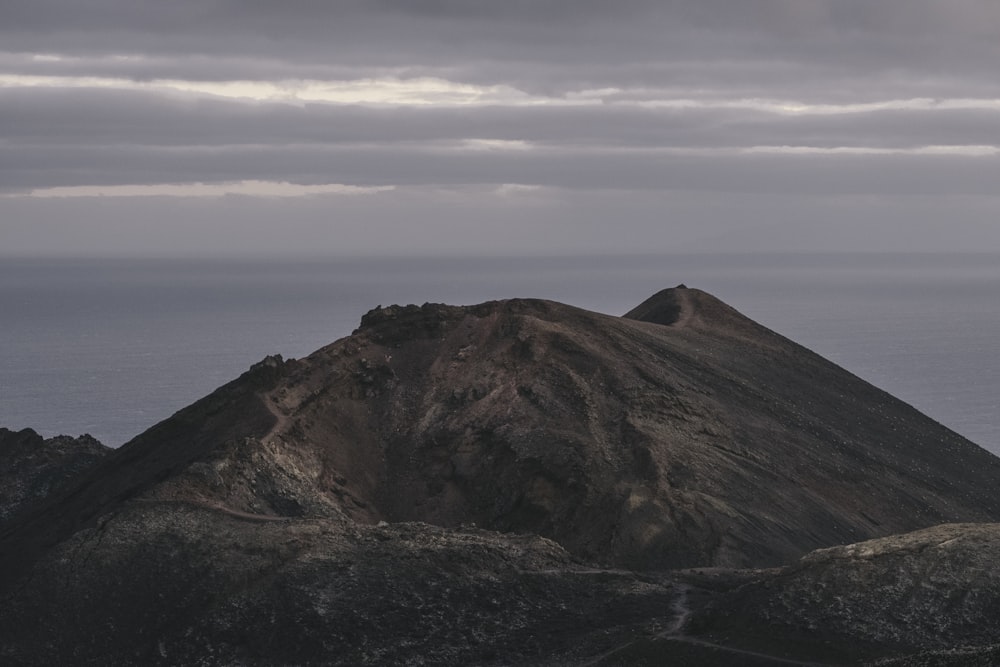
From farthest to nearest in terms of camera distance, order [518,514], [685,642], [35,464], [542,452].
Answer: [35,464]
[542,452]
[518,514]
[685,642]

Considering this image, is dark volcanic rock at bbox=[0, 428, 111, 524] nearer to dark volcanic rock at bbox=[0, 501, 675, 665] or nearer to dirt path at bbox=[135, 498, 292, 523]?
dirt path at bbox=[135, 498, 292, 523]

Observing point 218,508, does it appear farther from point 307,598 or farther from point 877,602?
point 877,602

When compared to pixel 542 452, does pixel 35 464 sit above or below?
below

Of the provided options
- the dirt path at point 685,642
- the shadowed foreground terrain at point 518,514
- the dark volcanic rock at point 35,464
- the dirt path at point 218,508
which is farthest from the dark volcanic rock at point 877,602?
the dark volcanic rock at point 35,464

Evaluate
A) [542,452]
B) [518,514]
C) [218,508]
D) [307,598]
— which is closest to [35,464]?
[218,508]

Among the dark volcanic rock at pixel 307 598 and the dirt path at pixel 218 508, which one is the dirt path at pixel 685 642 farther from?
the dirt path at pixel 218 508

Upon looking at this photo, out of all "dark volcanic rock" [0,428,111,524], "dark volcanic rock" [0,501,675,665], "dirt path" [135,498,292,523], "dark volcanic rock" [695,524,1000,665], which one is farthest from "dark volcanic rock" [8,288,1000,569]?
"dark volcanic rock" [0,428,111,524]
